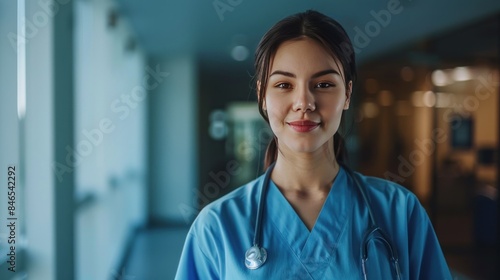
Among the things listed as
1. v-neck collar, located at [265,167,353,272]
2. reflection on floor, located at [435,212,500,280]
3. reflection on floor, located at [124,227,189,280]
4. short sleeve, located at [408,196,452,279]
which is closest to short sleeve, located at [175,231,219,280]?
v-neck collar, located at [265,167,353,272]

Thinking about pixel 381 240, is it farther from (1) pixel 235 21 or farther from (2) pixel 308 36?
(1) pixel 235 21

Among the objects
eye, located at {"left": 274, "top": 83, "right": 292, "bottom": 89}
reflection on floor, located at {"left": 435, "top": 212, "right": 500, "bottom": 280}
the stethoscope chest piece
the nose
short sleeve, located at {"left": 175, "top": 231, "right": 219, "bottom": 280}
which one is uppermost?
eye, located at {"left": 274, "top": 83, "right": 292, "bottom": 89}

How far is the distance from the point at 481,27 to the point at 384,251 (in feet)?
9.85

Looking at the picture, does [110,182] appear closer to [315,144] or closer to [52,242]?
[52,242]

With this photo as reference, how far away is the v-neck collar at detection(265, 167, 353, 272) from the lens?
2.61ft

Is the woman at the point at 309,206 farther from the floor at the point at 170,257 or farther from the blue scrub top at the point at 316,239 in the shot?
the floor at the point at 170,257

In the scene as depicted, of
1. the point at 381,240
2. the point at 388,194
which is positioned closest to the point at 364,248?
the point at 381,240

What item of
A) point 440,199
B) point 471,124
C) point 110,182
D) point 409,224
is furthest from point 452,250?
point 409,224

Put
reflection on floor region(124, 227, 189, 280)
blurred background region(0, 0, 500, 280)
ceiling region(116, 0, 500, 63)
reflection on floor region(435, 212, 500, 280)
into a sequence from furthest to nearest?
reflection on floor region(435, 212, 500, 280) < reflection on floor region(124, 227, 189, 280) < ceiling region(116, 0, 500, 63) < blurred background region(0, 0, 500, 280)

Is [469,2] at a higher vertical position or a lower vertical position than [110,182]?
higher

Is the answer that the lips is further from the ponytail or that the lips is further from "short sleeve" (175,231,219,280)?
"short sleeve" (175,231,219,280)

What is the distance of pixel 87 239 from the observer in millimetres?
2154

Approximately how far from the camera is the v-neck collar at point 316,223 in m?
0.80

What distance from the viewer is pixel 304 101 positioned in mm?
Result: 727
